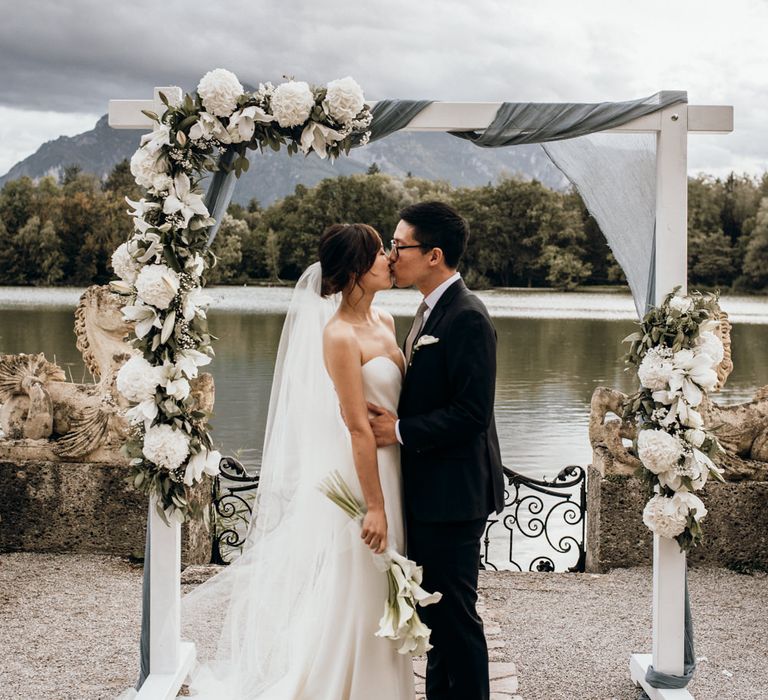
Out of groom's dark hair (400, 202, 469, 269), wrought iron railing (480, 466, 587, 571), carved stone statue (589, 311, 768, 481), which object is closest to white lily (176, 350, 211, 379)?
groom's dark hair (400, 202, 469, 269)

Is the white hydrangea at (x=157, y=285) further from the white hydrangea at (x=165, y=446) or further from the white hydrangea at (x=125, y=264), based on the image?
the white hydrangea at (x=165, y=446)

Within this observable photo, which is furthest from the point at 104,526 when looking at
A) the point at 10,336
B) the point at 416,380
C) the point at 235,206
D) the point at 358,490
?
the point at 10,336

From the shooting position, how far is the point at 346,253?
10.7 feet

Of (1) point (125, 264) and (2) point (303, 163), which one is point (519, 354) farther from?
(1) point (125, 264)

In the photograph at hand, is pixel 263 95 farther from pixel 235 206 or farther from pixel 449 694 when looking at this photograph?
pixel 235 206

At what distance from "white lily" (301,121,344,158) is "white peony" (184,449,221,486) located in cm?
136

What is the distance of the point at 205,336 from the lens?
3.93m

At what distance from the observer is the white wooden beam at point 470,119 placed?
13.0 feet

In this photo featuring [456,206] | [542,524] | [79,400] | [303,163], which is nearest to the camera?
[79,400]

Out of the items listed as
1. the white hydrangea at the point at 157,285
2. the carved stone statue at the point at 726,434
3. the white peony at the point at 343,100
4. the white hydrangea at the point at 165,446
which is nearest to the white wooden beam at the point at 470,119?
the white peony at the point at 343,100

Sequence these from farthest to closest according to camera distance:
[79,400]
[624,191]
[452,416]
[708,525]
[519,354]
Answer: [519,354] < [79,400] < [708,525] < [624,191] < [452,416]

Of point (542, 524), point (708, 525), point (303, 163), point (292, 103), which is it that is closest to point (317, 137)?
point (292, 103)

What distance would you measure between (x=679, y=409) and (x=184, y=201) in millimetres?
2290

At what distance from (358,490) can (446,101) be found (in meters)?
1.77
